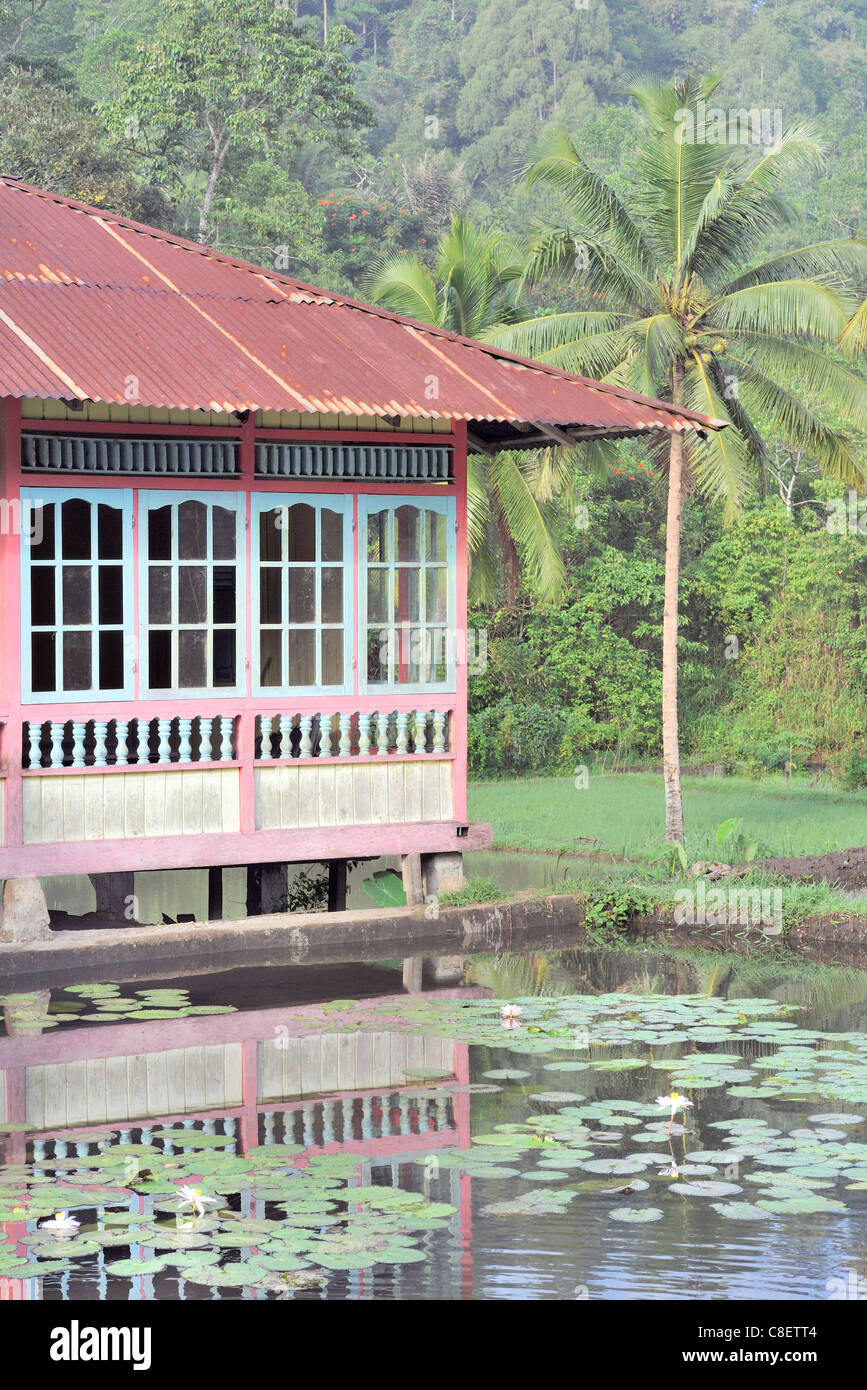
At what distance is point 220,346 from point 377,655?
8.07ft

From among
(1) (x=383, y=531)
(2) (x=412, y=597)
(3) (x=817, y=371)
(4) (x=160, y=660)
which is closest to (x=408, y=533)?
(1) (x=383, y=531)

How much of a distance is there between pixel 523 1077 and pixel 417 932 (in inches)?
154

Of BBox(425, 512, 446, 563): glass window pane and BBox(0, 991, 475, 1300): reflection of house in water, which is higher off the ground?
BBox(425, 512, 446, 563): glass window pane

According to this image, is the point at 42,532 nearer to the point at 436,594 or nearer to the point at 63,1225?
the point at 436,594

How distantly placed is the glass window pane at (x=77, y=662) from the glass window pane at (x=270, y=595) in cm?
141

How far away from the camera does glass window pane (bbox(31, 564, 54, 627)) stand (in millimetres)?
11562

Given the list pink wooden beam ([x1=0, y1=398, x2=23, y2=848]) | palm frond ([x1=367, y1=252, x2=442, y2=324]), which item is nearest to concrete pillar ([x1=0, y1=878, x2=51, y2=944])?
pink wooden beam ([x1=0, y1=398, x2=23, y2=848])

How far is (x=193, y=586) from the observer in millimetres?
11805

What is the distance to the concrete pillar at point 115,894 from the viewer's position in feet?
44.5

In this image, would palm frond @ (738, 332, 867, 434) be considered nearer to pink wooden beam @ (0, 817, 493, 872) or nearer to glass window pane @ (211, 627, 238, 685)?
pink wooden beam @ (0, 817, 493, 872)

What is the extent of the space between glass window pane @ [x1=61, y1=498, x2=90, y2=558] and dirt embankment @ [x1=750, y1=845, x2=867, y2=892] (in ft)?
19.1

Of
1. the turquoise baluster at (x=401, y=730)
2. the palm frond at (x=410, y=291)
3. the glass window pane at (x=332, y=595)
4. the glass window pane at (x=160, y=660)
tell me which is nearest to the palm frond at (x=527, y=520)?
the palm frond at (x=410, y=291)

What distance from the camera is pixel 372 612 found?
41.0ft

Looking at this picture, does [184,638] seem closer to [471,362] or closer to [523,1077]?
[471,362]
